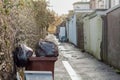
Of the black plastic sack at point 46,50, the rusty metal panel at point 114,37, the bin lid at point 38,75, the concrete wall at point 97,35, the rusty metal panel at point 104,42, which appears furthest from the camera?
the concrete wall at point 97,35

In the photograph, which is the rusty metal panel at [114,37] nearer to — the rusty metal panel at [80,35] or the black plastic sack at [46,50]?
the black plastic sack at [46,50]

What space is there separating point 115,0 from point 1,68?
23868 mm

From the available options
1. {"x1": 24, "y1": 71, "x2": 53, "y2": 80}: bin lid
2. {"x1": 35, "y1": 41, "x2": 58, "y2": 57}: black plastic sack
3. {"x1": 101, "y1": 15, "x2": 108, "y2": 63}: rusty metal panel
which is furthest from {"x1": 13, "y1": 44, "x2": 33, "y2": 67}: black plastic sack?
{"x1": 101, "y1": 15, "x2": 108, "y2": 63}: rusty metal panel

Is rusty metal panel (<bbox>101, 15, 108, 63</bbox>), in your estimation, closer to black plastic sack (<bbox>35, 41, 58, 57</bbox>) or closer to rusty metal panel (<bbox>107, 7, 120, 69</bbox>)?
rusty metal panel (<bbox>107, 7, 120, 69</bbox>)

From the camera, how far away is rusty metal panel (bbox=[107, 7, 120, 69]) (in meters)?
13.8

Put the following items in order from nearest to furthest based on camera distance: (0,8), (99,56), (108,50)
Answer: (0,8)
(108,50)
(99,56)

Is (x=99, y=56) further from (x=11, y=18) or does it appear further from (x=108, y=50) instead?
(x=11, y=18)

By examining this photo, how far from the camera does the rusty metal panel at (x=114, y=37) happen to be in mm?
13820

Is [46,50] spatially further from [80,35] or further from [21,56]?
[80,35]

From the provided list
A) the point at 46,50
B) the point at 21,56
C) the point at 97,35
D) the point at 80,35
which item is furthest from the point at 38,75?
the point at 80,35

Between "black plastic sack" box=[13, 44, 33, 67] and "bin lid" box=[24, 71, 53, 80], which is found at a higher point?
"black plastic sack" box=[13, 44, 33, 67]

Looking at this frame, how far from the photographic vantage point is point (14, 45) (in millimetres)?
9266

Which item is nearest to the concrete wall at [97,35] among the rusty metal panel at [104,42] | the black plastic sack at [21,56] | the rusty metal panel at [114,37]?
the rusty metal panel at [104,42]

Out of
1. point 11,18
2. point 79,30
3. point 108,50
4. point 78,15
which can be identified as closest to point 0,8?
point 11,18
